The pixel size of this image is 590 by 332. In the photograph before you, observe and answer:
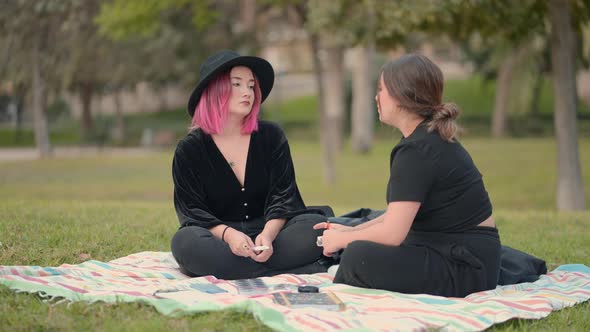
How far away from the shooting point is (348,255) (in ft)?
15.3

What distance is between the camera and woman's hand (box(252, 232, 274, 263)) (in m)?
5.10

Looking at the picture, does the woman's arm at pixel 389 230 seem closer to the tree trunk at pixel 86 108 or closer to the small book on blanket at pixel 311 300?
the small book on blanket at pixel 311 300

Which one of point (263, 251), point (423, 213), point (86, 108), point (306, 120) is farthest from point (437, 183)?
point (306, 120)

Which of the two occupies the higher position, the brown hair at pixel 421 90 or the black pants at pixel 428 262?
the brown hair at pixel 421 90

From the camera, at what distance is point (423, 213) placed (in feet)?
15.0

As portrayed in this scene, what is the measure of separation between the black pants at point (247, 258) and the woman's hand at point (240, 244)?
6cm

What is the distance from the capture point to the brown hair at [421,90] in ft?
14.5

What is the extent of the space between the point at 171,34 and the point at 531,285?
27.1 metres

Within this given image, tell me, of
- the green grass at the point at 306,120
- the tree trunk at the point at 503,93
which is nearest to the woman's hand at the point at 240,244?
the tree trunk at the point at 503,93

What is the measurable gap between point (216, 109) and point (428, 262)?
5.95 ft

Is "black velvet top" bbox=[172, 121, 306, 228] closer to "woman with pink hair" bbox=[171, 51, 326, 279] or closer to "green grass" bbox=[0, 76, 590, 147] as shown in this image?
"woman with pink hair" bbox=[171, 51, 326, 279]

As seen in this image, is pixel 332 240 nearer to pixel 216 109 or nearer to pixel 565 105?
pixel 216 109

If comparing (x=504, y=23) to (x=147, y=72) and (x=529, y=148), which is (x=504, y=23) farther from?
(x=147, y=72)

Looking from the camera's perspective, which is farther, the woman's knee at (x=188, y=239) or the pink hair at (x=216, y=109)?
the pink hair at (x=216, y=109)
